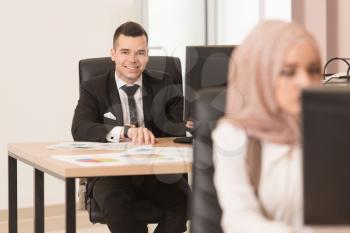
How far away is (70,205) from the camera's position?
229 centimetres

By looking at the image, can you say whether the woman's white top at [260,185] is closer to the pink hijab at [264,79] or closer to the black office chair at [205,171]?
the pink hijab at [264,79]

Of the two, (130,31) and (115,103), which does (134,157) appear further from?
(130,31)

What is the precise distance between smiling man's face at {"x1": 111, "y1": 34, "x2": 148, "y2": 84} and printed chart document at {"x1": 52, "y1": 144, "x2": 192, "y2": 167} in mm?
497

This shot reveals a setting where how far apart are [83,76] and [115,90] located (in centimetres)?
28

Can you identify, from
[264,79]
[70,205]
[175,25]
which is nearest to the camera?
[264,79]

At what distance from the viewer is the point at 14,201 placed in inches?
115

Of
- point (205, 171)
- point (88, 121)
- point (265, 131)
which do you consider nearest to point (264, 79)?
point (265, 131)

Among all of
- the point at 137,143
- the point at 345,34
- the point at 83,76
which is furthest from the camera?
the point at 345,34

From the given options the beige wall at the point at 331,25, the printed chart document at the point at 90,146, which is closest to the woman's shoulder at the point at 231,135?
the printed chart document at the point at 90,146

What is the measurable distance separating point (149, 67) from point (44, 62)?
1.37 metres

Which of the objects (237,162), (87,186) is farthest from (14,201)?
(237,162)

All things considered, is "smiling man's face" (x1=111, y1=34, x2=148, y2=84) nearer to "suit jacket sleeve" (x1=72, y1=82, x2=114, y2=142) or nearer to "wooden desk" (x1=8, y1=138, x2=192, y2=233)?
"suit jacket sleeve" (x1=72, y1=82, x2=114, y2=142)

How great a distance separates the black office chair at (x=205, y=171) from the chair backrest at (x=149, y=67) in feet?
5.00

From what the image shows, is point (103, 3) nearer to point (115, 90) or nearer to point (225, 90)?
point (115, 90)
